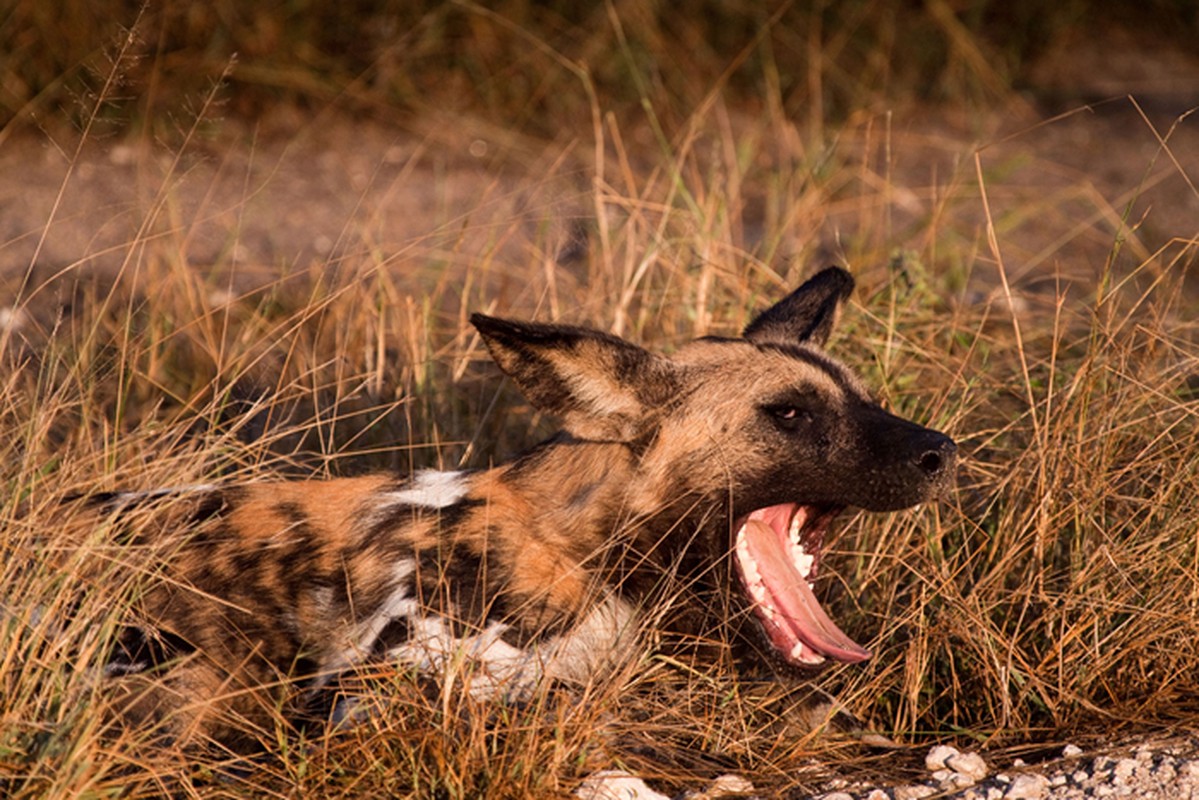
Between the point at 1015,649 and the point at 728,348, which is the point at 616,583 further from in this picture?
the point at 1015,649

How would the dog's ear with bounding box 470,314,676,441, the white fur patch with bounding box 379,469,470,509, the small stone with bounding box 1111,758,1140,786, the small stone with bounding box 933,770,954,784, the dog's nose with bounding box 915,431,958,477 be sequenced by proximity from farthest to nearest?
1. the white fur patch with bounding box 379,469,470,509
2. the dog's nose with bounding box 915,431,958,477
3. the dog's ear with bounding box 470,314,676,441
4. the small stone with bounding box 933,770,954,784
5. the small stone with bounding box 1111,758,1140,786

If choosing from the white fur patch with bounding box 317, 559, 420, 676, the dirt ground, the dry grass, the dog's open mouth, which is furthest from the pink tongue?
the dirt ground

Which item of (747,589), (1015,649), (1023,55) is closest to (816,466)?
(747,589)

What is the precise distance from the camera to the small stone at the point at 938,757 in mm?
2965

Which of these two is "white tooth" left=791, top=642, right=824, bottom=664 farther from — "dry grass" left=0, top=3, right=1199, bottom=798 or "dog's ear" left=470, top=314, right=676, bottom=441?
"dog's ear" left=470, top=314, right=676, bottom=441

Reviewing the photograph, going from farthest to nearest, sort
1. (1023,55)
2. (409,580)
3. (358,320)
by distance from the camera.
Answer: (1023,55) < (358,320) < (409,580)

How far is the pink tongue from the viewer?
3.20 meters

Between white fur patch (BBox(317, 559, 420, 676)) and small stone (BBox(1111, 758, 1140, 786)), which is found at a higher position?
small stone (BBox(1111, 758, 1140, 786))

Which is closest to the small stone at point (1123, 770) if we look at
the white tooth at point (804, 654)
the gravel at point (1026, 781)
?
the gravel at point (1026, 781)

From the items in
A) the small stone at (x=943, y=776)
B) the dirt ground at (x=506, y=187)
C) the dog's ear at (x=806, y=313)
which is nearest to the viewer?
the small stone at (x=943, y=776)

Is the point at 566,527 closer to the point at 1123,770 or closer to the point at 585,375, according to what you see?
the point at 585,375

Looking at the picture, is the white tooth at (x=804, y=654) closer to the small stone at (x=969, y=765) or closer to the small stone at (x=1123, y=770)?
the small stone at (x=969, y=765)

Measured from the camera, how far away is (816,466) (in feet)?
10.7

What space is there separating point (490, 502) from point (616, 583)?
0.33 m
